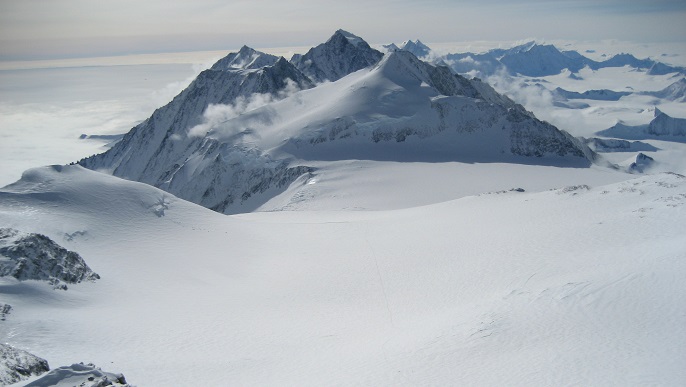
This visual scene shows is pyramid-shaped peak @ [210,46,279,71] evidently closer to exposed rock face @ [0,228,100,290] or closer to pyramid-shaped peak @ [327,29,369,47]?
pyramid-shaped peak @ [327,29,369,47]

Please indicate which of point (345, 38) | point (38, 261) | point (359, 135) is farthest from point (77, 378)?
point (345, 38)

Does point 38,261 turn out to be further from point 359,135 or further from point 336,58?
point 336,58

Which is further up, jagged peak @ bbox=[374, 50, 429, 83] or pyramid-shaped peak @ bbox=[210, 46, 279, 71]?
pyramid-shaped peak @ bbox=[210, 46, 279, 71]

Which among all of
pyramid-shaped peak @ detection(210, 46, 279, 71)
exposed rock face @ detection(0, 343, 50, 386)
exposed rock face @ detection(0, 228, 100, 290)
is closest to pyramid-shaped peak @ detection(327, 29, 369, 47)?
pyramid-shaped peak @ detection(210, 46, 279, 71)

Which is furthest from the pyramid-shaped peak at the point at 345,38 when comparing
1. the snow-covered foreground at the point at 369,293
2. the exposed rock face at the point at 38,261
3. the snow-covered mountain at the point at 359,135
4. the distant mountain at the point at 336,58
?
the exposed rock face at the point at 38,261

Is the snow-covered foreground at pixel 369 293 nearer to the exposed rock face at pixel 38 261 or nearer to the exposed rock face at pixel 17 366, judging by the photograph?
the exposed rock face at pixel 38 261
